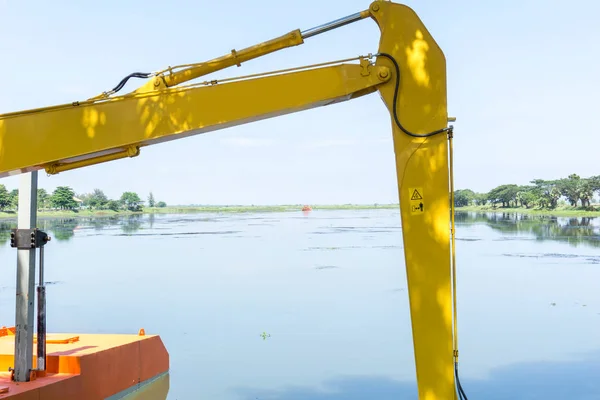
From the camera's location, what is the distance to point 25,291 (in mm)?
4926

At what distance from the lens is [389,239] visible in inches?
1277

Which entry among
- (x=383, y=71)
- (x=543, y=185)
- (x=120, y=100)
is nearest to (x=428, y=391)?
(x=383, y=71)

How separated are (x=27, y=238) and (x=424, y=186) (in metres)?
3.06

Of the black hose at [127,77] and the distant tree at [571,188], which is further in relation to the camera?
the distant tree at [571,188]

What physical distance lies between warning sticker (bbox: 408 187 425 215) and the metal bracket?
2869 mm

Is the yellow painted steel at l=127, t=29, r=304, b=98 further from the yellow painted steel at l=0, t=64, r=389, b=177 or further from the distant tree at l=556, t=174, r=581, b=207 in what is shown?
the distant tree at l=556, t=174, r=581, b=207

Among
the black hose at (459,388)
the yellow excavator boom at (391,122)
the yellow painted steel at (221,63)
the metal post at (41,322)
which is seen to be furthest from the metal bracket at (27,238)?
the black hose at (459,388)

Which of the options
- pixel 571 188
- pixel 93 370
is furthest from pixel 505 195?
pixel 93 370

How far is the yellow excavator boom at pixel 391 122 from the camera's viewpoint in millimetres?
3924

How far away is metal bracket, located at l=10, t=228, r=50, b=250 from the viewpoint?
194 inches

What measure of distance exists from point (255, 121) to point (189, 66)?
653mm

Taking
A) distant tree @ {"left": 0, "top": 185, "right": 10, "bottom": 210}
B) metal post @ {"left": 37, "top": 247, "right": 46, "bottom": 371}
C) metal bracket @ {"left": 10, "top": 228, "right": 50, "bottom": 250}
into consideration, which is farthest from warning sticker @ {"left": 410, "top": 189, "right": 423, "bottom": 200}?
distant tree @ {"left": 0, "top": 185, "right": 10, "bottom": 210}

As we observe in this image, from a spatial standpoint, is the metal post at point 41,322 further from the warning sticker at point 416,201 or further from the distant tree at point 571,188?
the distant tree at point 571,188

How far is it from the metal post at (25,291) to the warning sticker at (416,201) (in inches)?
116
